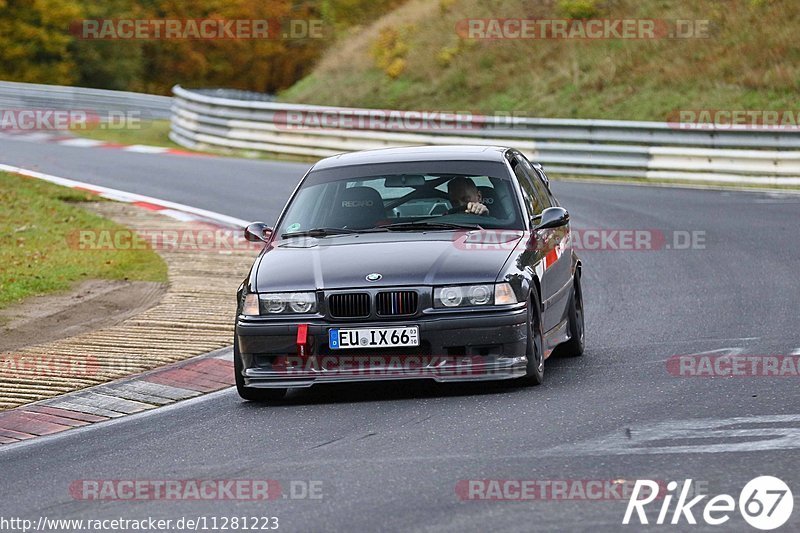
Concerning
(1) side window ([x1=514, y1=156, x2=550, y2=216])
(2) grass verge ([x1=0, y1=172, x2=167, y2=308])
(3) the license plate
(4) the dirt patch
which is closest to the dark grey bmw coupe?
(3) the license plate

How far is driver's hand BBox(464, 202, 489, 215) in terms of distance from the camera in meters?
9.80

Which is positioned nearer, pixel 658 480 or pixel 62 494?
pixel 658 480

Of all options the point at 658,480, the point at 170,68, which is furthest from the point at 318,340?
the point at 170,68

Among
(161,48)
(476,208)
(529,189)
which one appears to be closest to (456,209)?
(476,208)

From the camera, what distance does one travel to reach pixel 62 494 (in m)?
6.96

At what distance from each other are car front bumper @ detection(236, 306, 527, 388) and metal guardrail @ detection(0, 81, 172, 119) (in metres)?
32.6

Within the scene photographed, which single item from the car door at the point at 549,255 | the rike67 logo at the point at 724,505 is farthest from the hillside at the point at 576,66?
the rike67 logo at the point at 724,505

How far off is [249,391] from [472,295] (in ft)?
5.11

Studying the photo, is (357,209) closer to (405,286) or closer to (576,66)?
(405,286)

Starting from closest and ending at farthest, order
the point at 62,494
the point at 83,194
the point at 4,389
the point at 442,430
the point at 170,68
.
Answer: the point at 62,494
the point at 442,430
the point at 4,389
the point at 83,194
the point at 170,68

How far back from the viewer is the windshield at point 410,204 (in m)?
9.75

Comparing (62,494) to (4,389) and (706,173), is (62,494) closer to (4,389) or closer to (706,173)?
(4,389)

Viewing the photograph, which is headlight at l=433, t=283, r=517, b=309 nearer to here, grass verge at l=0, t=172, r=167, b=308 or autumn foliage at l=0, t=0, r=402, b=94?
grass verge at l=0, t=172, r=167, b=308

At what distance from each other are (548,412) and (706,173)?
16.0 metres
